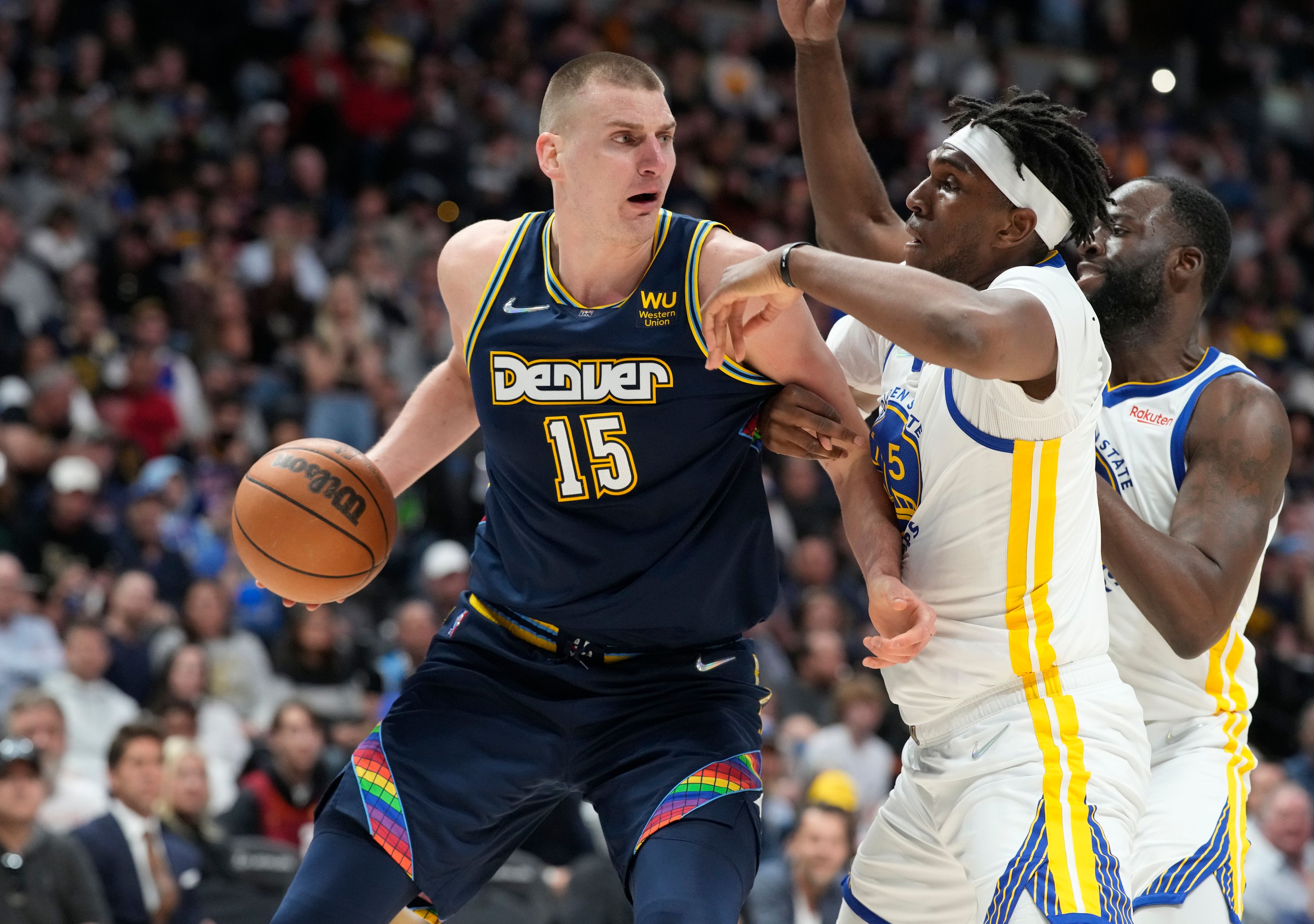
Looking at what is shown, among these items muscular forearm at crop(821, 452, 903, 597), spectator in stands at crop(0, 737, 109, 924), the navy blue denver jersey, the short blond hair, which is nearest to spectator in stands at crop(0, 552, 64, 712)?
spectator in stands at crop(0, 737, 109, 924)

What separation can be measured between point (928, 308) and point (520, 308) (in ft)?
4.12

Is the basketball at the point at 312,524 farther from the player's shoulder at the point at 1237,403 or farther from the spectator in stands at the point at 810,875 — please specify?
the spectator in stands at the point at 810,875

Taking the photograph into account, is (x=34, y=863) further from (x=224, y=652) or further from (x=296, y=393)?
(x=296, y=393)

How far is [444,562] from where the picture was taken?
1002 centimetres

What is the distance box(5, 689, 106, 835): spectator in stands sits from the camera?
292 inches

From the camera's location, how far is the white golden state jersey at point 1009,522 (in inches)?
129

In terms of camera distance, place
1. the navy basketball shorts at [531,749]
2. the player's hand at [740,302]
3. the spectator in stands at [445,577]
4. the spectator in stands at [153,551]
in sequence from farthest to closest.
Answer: the spectator in stands at [445,577], the spectator in stands at [153,551], the navy basketball shorts at [531,749], the player's hand at [740,302]

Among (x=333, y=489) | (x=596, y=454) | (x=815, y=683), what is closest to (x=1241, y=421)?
(x=596, y=454)

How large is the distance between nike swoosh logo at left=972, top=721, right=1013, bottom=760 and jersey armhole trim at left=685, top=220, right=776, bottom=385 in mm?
1065

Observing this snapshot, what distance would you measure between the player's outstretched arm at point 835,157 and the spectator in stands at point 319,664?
5623 millimetres

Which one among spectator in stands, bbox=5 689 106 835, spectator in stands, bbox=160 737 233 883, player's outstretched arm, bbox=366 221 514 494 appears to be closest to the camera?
player's outstretched arm, bbox=366 221 514 494

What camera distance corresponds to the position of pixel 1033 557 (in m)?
3.36

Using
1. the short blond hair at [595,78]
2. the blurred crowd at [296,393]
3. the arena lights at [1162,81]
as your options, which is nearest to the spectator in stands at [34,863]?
the blurred crowd at [296,393]

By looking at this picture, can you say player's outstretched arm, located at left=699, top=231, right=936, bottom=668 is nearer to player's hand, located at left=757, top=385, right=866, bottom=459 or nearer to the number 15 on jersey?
Result: player's hand, located at left=757, top=385, right=866, bottom=459
